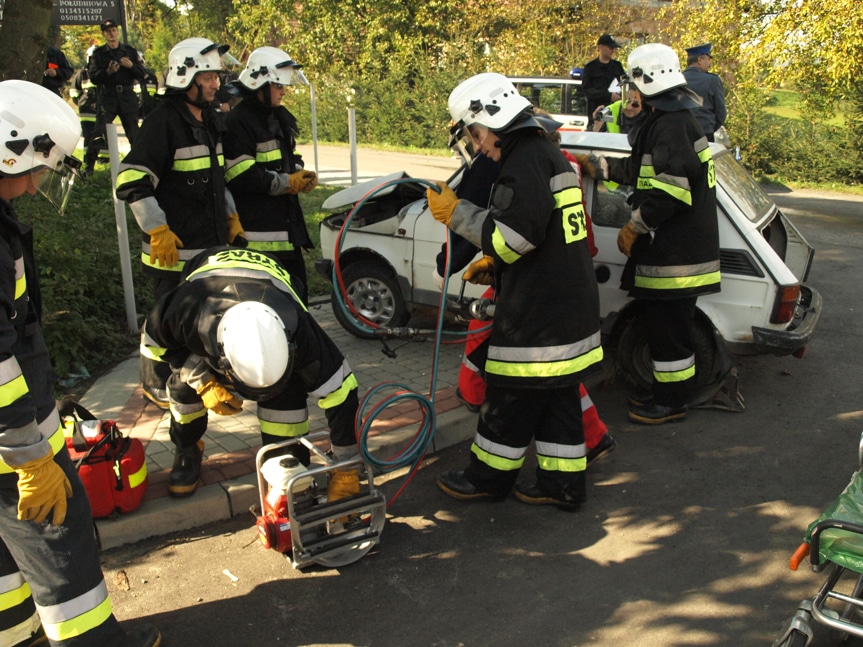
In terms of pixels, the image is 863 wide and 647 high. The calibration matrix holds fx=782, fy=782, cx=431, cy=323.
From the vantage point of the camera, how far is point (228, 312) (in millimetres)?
3232

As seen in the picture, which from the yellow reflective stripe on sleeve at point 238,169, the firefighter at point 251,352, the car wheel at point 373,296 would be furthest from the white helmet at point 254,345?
the car wheel at point 373,296

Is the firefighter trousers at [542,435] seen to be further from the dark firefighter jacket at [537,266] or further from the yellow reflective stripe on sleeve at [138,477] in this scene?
the yellow reflective stripe on sleeve at [138,477]

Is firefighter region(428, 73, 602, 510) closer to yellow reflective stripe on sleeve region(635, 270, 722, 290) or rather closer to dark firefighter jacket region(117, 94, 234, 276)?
yellow reflective stripe on sleeve region(635, 270, 722, 290)

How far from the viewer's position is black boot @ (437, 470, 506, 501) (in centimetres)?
432

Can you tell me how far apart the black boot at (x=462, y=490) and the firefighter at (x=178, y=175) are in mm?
1775

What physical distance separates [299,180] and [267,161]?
0.97 feet

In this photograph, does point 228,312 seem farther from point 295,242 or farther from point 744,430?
point 744,430

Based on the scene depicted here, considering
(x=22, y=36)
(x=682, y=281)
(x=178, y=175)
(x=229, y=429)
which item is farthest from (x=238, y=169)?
(x=682, y=281)

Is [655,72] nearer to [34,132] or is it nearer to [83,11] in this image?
[34,132]

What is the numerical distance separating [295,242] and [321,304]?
6.39ft

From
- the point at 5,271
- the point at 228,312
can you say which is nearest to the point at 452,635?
the point at 228,312

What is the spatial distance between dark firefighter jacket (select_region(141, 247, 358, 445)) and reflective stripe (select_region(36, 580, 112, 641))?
39.2 inches

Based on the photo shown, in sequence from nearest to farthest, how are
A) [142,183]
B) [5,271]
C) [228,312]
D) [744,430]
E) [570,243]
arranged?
[5,271] < [228,312] < [570,243] < [142,183] < [744,430]

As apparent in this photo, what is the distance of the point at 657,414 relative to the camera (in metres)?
5.28
